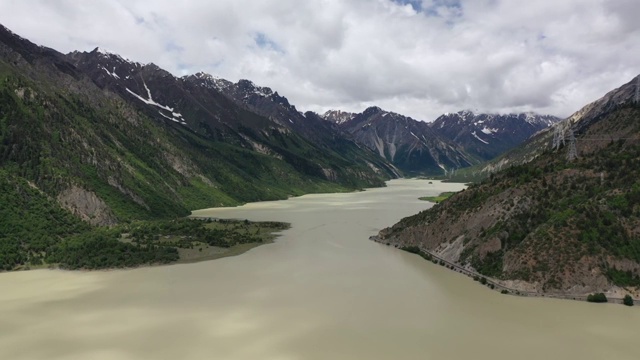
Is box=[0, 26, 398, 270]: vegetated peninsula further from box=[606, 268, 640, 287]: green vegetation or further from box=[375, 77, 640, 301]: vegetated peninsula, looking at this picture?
box=[606, 268, 640, 287]: green vegetation

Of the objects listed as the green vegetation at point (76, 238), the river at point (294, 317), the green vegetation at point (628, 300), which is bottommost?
the river at point (294, 317)

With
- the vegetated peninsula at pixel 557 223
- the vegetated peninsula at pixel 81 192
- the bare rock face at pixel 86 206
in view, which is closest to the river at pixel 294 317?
the vegetated peninsula at pixel 557 223

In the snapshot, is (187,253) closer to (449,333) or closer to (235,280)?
(235,280)

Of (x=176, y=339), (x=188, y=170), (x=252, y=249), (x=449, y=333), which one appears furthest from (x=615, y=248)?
(x=188, y=170)

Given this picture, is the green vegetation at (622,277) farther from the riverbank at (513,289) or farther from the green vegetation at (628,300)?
the green vegetation at (628,300)

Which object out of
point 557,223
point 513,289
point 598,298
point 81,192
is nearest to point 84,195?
point 81,192

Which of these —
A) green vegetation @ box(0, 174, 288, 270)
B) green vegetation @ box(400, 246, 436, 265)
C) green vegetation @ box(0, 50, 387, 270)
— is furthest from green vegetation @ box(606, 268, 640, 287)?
green vegetation @ box(0, 174, 288, 270)
